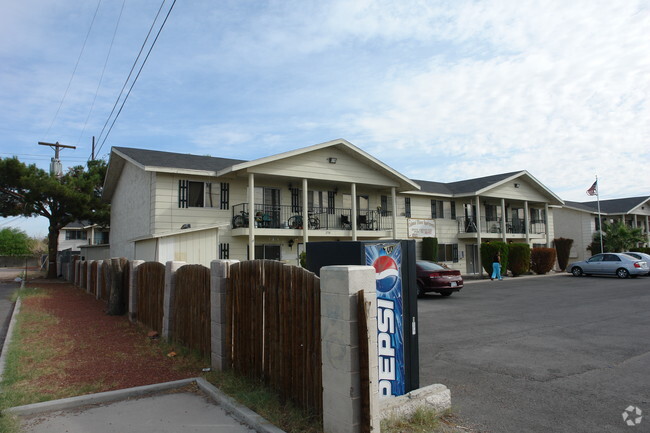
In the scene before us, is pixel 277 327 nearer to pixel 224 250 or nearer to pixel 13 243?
pixel 224 250

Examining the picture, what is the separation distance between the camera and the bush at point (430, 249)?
1037 inches

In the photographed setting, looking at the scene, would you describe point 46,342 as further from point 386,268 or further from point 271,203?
point 271,203

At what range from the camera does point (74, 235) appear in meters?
52.4

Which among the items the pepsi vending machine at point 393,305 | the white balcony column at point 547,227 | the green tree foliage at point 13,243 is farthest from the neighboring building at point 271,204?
the green tree foliage at point 13,243

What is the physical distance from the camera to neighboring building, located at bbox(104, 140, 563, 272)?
1822 cm

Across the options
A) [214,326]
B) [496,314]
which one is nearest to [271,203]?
[496,314]

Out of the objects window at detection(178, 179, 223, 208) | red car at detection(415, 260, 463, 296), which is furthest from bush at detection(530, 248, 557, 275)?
window at detection(178, 179, 223, 208)

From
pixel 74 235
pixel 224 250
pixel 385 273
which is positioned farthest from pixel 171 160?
pixel 74 235

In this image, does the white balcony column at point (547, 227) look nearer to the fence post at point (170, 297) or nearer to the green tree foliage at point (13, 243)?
the fence post at point (170, 297)

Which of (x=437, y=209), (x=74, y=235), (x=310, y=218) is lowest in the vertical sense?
(x=310, y=218)

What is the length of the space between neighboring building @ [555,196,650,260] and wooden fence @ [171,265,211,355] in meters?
39.1

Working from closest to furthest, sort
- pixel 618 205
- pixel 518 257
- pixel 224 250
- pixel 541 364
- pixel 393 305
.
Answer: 1. pixel 393 305
2. pixel 541 364
3. pixel 224 250
4. pixel 518 257
5. pixel 618 205

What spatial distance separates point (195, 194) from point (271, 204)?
3810 millimetres

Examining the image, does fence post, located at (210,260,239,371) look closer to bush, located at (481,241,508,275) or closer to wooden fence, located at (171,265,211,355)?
wooden fence, located at (171,265,211,355)
